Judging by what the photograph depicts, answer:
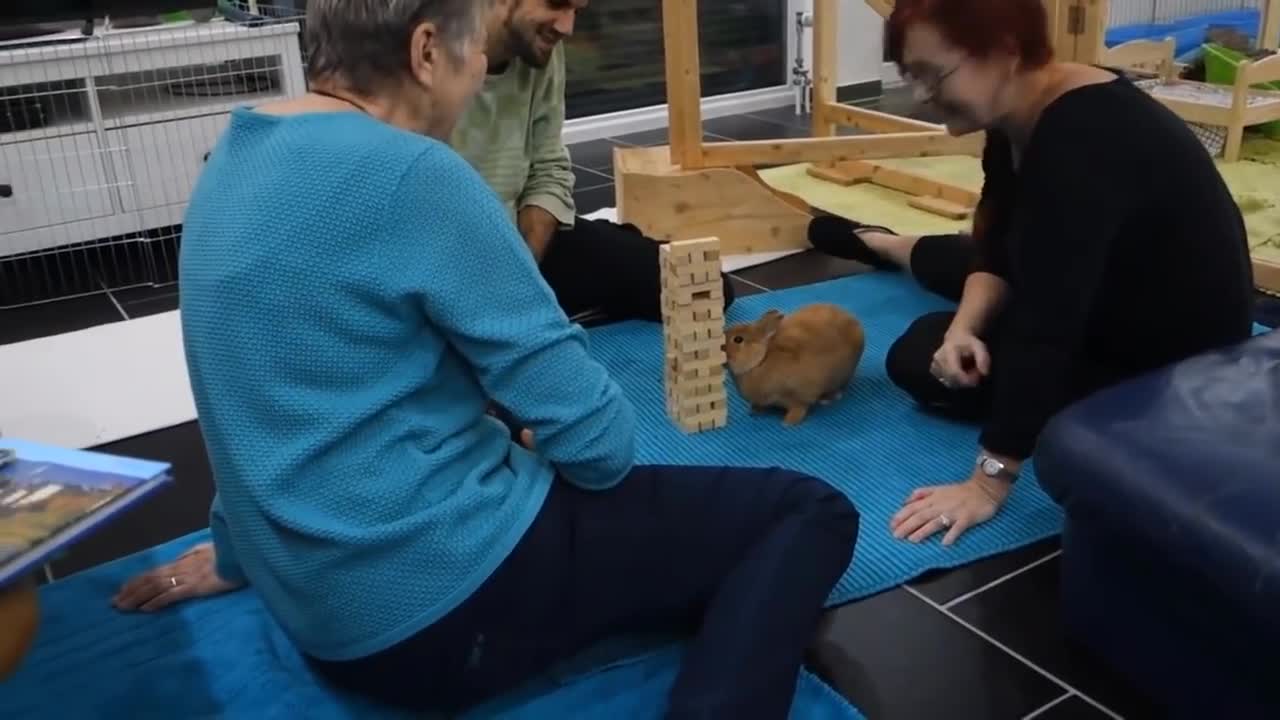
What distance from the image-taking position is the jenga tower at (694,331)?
5.19 ft

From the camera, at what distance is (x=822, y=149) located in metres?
2.67

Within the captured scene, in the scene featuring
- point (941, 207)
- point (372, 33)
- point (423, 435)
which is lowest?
point (941, 207)

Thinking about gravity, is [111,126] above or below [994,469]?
above

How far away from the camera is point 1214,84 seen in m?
3.12

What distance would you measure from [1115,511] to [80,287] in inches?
93.7

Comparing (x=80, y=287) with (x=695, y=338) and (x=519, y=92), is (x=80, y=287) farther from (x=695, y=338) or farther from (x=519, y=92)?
(x=695, y=338)

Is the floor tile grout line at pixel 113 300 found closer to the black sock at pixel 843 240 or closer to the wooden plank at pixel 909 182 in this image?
the black sock at pixel 843 240

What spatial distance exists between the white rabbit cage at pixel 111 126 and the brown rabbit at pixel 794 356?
1.60m

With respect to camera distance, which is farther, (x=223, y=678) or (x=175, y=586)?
(x=175, y=586)

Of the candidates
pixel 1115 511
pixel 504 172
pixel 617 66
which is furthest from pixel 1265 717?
pixel 617 66

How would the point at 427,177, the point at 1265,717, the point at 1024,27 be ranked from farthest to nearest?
the point at 1024,27 < the point at 1265,717 < the point at 427,177

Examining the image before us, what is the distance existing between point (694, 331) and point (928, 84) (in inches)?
19.0

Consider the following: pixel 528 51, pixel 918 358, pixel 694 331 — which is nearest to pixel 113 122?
pixel 528 51

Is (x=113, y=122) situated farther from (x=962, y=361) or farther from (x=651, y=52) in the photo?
(x=962, y=361)
